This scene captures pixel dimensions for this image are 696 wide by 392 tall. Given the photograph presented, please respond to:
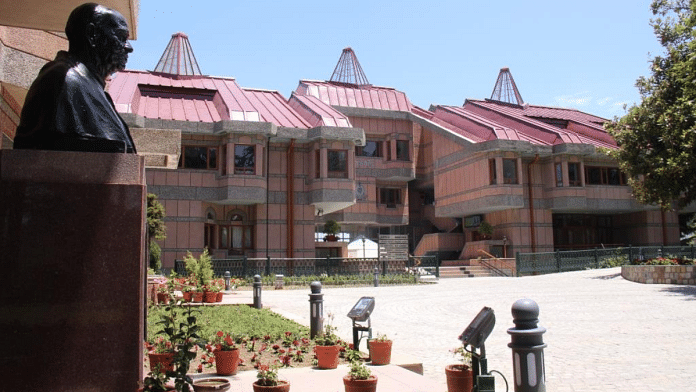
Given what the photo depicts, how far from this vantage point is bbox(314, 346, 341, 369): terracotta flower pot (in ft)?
22.5

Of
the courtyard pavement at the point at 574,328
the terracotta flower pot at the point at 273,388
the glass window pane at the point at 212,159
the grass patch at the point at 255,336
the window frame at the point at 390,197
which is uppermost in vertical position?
the glass window pane at the point at 212,159

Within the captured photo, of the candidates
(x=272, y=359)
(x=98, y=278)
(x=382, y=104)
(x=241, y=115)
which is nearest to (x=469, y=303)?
(x=272, y=359)

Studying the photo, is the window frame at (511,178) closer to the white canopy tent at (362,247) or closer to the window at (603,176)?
the window at (603,176)

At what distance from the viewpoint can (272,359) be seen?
300 inches

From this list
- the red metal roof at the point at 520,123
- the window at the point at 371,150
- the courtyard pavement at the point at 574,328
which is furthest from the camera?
the window at the point at 371,150

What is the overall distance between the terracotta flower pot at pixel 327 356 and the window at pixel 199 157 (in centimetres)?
2269

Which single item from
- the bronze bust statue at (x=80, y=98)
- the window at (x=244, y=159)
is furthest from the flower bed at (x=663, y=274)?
the bronze bust statue at (x=80, y=98)

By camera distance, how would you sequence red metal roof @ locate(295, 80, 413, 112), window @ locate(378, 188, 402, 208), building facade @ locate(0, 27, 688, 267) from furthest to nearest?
window @ locate(378, 188, 402, 208) → red metal roof @ locate(295, 80, 413, 112) → building facade @ locate(0, 27, 688, 267)

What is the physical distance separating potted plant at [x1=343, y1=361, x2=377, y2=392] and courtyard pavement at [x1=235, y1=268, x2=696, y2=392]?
90 cm

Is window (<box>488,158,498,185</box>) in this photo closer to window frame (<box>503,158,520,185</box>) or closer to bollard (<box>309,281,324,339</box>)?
window frame (<box>503,158,520,185</box>)

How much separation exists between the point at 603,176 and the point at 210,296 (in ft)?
97.9

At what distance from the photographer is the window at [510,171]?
3472 centimetres

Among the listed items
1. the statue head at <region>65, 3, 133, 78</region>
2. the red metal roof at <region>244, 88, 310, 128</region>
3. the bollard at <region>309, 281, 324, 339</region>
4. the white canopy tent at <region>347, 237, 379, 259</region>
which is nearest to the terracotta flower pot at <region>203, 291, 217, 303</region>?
the bollard at <region>309, 281, 324, 339</region>

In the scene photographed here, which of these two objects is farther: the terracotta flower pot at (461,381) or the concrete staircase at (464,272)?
the concrete staircase at (464,272)
